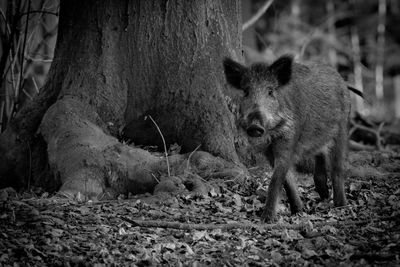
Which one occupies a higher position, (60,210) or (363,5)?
(363,5)

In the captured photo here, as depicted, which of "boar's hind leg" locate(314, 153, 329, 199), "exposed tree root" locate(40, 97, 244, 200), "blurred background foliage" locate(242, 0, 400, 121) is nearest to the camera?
"exposed tree root" locate(40, 97, 244, 200)

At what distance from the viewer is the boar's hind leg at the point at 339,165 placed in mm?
6622

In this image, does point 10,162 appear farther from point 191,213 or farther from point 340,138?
point 340,138

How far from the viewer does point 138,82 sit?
7.18 m

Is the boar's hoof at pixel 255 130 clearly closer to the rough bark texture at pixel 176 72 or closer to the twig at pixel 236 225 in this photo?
the twig at pixel 236 225

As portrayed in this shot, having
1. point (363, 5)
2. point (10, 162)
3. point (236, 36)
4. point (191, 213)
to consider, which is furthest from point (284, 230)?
point (363, 5)

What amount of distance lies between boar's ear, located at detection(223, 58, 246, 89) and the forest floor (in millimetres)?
1073

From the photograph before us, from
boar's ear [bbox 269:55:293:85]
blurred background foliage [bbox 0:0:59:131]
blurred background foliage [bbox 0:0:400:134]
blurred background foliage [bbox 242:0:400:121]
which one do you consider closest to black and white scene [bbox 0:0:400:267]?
boar's ear [bbox 269:55:293:85]

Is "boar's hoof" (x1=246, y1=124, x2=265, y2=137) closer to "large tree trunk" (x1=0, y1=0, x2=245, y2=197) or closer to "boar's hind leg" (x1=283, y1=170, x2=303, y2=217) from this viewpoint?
"boar's hind leg" (x1=283, y1=170, x2=303, y2=217)

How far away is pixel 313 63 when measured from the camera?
7.16 m

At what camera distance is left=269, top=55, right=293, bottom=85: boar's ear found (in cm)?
616

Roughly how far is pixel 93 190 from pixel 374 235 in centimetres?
294

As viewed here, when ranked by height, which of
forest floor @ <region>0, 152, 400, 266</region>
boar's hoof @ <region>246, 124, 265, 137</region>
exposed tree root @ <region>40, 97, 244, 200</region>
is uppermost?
boar's hoof @ <region>246, 124, 265, 137</region>

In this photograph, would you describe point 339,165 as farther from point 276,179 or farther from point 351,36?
point 351,36
